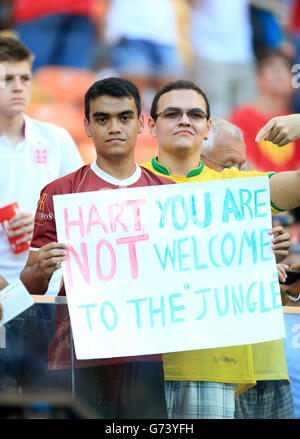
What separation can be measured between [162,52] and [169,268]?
5303mm

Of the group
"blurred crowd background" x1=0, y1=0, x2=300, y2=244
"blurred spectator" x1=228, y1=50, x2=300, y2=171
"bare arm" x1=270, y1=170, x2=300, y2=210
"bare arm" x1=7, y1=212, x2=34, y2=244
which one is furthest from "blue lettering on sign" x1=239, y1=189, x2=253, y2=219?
"blurred crowd background" x1=0, y1=0, x2=300, y2=244

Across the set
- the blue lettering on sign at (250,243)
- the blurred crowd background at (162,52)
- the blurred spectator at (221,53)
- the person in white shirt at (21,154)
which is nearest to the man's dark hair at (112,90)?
the blue lettering on sign at (250,243)

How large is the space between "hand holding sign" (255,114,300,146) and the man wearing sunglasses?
14cm

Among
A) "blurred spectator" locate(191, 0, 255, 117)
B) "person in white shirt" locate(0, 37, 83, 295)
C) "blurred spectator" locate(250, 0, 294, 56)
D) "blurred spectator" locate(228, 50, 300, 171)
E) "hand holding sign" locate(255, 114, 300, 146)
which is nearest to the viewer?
"hand holding sign" locate(255, 114, 300, 146)

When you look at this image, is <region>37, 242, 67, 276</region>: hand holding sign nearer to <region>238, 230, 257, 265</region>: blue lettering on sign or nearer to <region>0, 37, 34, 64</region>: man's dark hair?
<region>238, 230, 257, 265</region>: blue lettering on sign

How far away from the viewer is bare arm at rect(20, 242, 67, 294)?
9.91 feet

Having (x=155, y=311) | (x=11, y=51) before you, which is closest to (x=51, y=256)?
(x=155, y=311)

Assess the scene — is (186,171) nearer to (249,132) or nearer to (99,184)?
(99,184)

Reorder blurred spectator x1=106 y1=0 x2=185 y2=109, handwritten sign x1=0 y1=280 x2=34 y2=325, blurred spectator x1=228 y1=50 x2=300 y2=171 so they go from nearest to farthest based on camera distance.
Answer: handwritten sign x1=0 y1=280 x2=34 y2=325 → blurred spectator x1=228 y1=50 x2=300 y2=171 → blurred spectator x1=106 y1=0 x2=185 y2=109

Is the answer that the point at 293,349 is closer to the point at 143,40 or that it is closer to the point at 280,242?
the point at 280,242

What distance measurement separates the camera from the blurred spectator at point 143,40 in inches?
313
